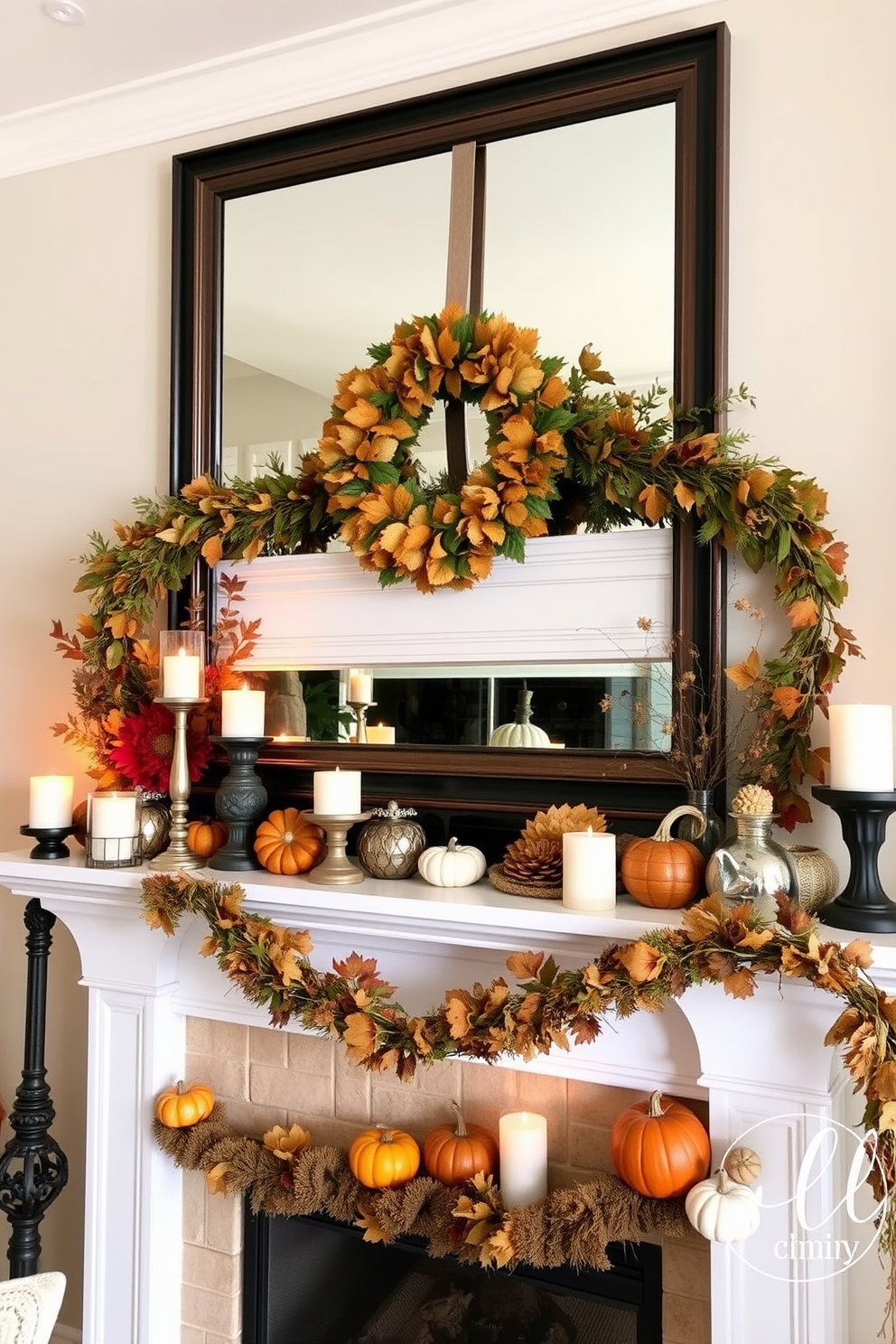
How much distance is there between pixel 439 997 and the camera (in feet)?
5.46

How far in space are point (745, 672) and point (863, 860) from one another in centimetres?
33

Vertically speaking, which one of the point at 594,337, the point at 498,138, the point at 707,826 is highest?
the point at 498,138

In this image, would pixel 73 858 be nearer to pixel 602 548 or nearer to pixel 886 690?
pixel 602 548

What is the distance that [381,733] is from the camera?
184 centimetres

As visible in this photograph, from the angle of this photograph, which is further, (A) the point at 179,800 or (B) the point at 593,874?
(A) the point at 179,800

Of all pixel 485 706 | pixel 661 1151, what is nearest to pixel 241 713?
pixel 485 706

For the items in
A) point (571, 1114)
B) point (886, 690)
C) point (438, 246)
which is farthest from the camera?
point (438, 246)

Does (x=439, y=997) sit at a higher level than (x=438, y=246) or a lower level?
lower

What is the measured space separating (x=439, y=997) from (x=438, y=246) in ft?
4.44

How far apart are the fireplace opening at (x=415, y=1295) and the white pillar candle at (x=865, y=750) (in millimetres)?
810

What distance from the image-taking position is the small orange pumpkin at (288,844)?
1.73 metres

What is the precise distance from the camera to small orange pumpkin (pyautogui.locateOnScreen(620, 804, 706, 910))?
56.9 inches

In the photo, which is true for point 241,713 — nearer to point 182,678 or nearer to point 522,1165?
point 182,678

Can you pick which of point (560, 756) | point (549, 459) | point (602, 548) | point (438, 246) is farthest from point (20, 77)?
point (560, 756)
